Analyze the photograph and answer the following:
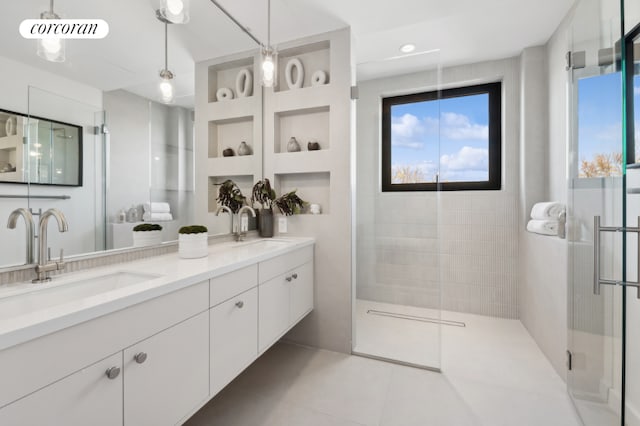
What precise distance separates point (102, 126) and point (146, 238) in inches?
23.7

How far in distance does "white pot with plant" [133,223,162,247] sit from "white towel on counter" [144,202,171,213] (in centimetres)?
8

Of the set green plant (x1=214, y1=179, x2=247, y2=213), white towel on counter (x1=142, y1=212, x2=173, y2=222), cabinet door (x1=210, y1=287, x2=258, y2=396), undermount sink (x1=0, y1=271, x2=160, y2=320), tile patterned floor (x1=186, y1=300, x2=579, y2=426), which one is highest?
green plant (x1=214, y1=179, x2=247, y2=213)

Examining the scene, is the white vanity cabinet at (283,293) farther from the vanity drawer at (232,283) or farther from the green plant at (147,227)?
the green plant at (147,227)

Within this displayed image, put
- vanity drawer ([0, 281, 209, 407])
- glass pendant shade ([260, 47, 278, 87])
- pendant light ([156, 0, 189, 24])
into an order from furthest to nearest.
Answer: glass pendant shade ([260, 47, 278, 87])
pendant light ([156, 0, 189, 24])
vanity drawer ([0, 281, 209, 407])

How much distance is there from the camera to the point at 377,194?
8.11 feet

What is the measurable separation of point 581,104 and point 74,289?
249 centimetres

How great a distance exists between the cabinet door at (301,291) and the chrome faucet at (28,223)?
1.28 m

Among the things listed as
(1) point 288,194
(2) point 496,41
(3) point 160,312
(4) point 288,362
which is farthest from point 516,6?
(4) point 288,362

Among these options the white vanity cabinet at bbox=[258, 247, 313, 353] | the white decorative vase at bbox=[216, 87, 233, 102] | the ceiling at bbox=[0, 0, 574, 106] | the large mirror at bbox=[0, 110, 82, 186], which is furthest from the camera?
the white decorative vase at bbox=[216, 87, 233, 102]

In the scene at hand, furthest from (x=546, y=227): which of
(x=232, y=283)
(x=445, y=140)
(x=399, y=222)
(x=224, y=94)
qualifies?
(x=224, y=94)

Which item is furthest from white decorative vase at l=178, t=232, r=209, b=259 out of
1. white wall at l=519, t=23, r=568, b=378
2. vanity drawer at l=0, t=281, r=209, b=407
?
white wall at l=519, t=23, r=568, b=378

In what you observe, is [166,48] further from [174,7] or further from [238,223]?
[238,223]

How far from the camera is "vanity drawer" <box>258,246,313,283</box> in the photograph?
1.68 metres

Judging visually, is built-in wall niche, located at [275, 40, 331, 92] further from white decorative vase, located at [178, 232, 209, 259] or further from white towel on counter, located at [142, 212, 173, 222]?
white decorative vase, located at [178, 232, 209, 259]
